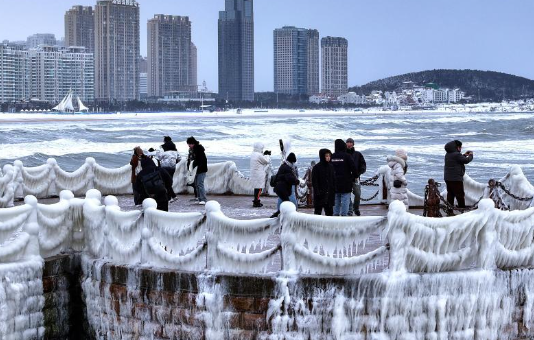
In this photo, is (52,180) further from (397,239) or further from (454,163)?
(397,239)

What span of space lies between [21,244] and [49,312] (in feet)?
3.60

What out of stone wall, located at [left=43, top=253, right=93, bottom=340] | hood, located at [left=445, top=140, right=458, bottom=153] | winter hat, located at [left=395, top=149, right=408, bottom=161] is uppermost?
hood, located at [left=445, top=140, right=458, bottom=153]

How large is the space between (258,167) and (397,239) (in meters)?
9.37

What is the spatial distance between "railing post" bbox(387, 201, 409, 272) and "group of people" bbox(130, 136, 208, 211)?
6022mm

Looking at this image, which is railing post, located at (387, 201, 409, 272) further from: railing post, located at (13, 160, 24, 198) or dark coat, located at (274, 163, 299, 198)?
railing post, located at (13, 160, 24, 198)

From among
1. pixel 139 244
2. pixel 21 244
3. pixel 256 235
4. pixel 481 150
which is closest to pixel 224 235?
pixel 256 235

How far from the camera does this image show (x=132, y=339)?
1248 cm

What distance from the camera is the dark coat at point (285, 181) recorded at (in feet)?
53.5

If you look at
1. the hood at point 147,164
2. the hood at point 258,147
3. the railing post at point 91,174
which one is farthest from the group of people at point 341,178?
the railing post at point 91,174

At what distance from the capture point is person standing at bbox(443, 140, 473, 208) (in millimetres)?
18266

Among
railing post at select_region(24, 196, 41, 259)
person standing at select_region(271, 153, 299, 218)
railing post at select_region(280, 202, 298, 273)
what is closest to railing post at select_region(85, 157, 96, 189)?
person standing at select_region(271, 153, 299, 218)

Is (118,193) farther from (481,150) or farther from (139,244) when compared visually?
(481,150)

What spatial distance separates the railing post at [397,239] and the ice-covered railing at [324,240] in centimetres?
14

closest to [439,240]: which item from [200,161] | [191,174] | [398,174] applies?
[398,174]
